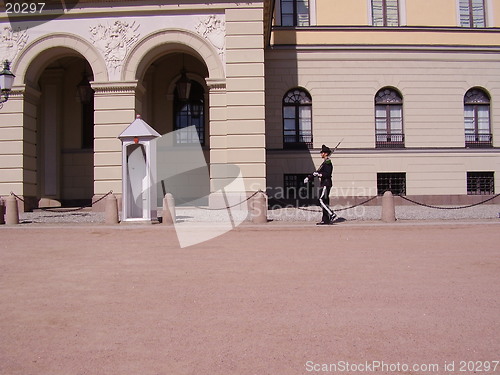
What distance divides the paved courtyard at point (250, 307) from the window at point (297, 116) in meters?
11.7

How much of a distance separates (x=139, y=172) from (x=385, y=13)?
48.2 ft

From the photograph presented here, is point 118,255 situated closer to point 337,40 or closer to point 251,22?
point 251,22

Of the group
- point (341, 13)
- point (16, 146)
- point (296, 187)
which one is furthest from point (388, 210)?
point (16, 146)

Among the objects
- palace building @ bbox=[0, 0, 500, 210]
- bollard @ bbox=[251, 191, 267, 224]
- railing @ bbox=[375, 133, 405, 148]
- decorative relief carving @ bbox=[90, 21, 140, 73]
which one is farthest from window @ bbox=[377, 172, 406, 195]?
decorative relief carving @ bbox=[90, 21, 140, 73]

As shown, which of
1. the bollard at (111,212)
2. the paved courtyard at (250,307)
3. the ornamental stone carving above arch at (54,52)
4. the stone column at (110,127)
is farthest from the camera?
the ornamental stone carving above arch at (54,52)

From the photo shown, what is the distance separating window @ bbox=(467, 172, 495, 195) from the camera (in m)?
21.6

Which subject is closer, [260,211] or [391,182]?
[260,211]

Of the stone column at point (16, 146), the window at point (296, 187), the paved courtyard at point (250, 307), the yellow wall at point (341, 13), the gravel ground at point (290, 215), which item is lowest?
the paved courtyard at point (250, 307)

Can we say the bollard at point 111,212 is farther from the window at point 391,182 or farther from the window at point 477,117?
the window at point 477,117

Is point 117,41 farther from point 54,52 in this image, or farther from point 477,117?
point 477,117

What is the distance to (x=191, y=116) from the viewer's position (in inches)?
880

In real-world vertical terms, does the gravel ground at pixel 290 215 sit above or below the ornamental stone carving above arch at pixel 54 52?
below

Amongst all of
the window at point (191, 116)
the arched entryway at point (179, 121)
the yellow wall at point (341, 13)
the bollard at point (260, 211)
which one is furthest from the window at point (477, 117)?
the bollard at point (260, 211)

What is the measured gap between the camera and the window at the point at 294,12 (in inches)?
871
